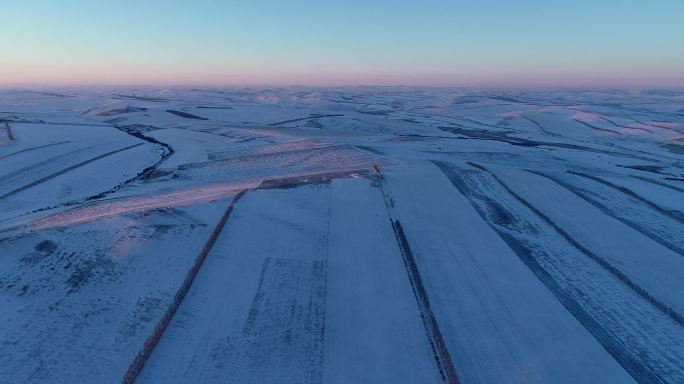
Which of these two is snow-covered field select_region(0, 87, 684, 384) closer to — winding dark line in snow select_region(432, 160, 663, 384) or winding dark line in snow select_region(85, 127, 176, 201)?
winding dark line in snow select_region(432, 160, 663, 384)

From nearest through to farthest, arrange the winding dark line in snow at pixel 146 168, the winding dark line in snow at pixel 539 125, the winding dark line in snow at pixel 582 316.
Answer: the winding dark line in snow at pixel 582 316
the winding dark line in snow at pixel 146 168
the winding dark line in snow at pixel 539 125

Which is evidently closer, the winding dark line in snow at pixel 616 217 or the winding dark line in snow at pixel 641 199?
the winding dark line in snow at pixel 616 217

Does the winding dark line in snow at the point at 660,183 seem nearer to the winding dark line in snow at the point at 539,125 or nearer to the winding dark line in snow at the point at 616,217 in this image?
the winding dark line in snow at the point at 616,217

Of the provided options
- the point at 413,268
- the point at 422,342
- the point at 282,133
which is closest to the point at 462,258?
the point at 413,268

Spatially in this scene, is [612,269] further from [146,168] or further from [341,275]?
[146,168]

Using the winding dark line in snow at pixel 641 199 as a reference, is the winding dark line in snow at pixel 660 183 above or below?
below

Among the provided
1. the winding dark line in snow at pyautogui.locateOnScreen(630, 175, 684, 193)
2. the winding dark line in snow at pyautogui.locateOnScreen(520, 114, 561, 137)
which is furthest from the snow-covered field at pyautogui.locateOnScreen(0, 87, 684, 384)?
the winding dark line in snow at pyautogui.locateOnScreen(520, 114, 561, 137)

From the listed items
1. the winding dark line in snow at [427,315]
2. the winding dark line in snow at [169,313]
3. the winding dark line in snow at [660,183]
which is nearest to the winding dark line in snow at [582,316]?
the winding dark line in snow at [427,315]
